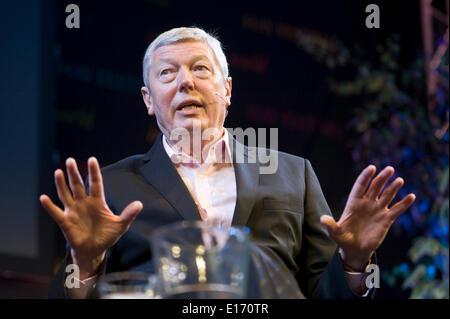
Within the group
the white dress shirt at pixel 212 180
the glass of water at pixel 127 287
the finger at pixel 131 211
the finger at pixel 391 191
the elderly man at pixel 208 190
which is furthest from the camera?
the white dress shirt at pixel 212 180

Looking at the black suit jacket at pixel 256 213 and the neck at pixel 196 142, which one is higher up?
the neck at pixel 196 142

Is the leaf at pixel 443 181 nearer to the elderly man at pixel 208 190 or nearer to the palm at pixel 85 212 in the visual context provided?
the elderly man at pixel 208 190

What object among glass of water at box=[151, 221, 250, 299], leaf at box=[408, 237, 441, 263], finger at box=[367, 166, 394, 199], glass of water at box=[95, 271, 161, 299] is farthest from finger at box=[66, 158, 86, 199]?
leaf at box=[408, 237, 441, 263]

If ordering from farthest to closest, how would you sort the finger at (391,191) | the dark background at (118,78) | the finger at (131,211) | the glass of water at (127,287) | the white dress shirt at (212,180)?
the dark background at (118,78) < the white dress shirt at (212,180) < the finger at (391,191) < the finger at (131,211) < the glass of water at (127,287)

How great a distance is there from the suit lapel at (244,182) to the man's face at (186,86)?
0.35 ft

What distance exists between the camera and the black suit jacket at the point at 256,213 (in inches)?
63.0

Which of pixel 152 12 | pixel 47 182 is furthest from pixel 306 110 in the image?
pixel 47 182

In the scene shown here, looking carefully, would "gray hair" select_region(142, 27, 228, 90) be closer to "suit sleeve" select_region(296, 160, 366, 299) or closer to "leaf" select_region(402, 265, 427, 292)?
"suit sleeve" select_region(296, 160, 366, 299)

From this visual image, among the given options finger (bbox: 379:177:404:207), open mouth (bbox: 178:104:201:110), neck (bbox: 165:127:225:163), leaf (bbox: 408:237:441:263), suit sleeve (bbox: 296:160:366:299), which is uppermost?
open mouth (bbox: 178:104:201:110)

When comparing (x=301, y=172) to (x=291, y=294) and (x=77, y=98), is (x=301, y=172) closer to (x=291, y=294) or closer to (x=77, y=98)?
(x=291, y=294)

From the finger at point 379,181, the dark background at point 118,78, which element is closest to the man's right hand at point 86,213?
the finger at point 379,181

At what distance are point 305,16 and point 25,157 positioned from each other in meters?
1.46

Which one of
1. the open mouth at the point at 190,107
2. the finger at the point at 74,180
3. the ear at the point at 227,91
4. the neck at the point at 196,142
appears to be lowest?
the finger at the point at 74,180

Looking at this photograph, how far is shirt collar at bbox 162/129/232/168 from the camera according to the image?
178cm
